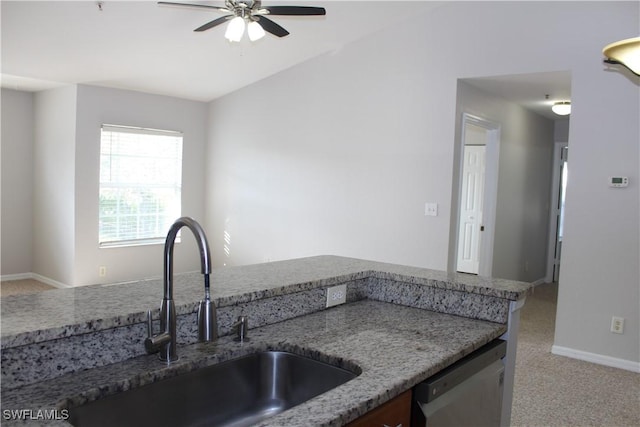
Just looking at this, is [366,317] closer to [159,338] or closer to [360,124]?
[159,338]

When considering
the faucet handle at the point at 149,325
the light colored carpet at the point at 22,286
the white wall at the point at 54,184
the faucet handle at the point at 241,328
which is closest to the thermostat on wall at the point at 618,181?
the faucet handle at the point at 241,328

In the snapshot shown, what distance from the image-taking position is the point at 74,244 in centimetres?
570

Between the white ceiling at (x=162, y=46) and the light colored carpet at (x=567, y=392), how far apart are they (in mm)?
2447

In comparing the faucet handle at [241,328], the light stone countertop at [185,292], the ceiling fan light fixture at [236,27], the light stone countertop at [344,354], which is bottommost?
the light stone countertop at [344,354]

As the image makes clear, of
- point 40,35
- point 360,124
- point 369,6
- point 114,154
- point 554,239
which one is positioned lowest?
point 554,239

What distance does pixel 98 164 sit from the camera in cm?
583

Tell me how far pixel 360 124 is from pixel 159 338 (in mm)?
4420

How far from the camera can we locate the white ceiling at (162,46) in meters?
4.14

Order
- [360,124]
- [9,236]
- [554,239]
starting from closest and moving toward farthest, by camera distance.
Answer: [360,124], [9,236], [554,239]

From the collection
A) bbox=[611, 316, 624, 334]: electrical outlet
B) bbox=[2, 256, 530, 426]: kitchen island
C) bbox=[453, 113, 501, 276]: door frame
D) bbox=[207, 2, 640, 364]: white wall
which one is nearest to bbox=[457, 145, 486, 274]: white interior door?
bbox=[453, 113, 501, 276]: door frame

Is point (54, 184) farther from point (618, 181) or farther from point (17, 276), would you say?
point (618, 181)

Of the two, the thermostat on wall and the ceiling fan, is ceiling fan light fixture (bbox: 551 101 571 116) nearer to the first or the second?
the thermostat on wall

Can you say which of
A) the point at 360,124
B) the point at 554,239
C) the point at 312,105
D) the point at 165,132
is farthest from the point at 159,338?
the point at 554,239

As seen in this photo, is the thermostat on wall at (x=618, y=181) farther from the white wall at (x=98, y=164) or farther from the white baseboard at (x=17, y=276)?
the white baseboard at (x=17, y=276)
